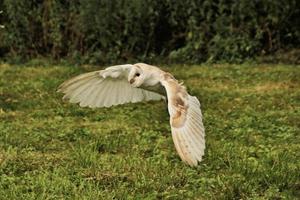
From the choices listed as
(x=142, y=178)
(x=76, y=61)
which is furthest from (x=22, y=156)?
(x=76, y=61)

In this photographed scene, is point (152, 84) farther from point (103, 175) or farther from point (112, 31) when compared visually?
point (112, 31)

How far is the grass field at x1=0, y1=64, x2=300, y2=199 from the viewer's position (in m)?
5.15

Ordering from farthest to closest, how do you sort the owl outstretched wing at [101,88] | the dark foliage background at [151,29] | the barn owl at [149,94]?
1. the dark foliage background at [151,29]
2. the owl outstretched wing at [101,88]
3. the barn owl at [149,94]

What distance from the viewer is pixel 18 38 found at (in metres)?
11.4

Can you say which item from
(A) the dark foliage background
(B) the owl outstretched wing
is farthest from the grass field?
(A) the dark foliage background

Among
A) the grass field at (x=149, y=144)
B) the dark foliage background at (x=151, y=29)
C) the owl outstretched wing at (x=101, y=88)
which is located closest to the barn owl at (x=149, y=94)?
the owl outstretched wing at (x=101, y=88)

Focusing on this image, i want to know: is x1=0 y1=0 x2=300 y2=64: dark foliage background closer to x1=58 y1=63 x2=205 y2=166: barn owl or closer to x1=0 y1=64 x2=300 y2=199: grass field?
x1=0 y1=64 x2=300 y2=199: grass field

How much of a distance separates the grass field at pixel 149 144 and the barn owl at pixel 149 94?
0.60 metres

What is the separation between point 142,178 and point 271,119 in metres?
2.44

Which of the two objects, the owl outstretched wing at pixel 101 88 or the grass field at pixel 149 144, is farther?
the grass field at pixel 149 144

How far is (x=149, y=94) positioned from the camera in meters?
5.33

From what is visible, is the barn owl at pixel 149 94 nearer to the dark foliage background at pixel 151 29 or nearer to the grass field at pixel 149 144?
the grass field at pixel 149 144

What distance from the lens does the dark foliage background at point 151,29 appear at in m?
10.9

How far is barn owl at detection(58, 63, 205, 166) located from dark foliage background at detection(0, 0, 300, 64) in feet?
19.0
